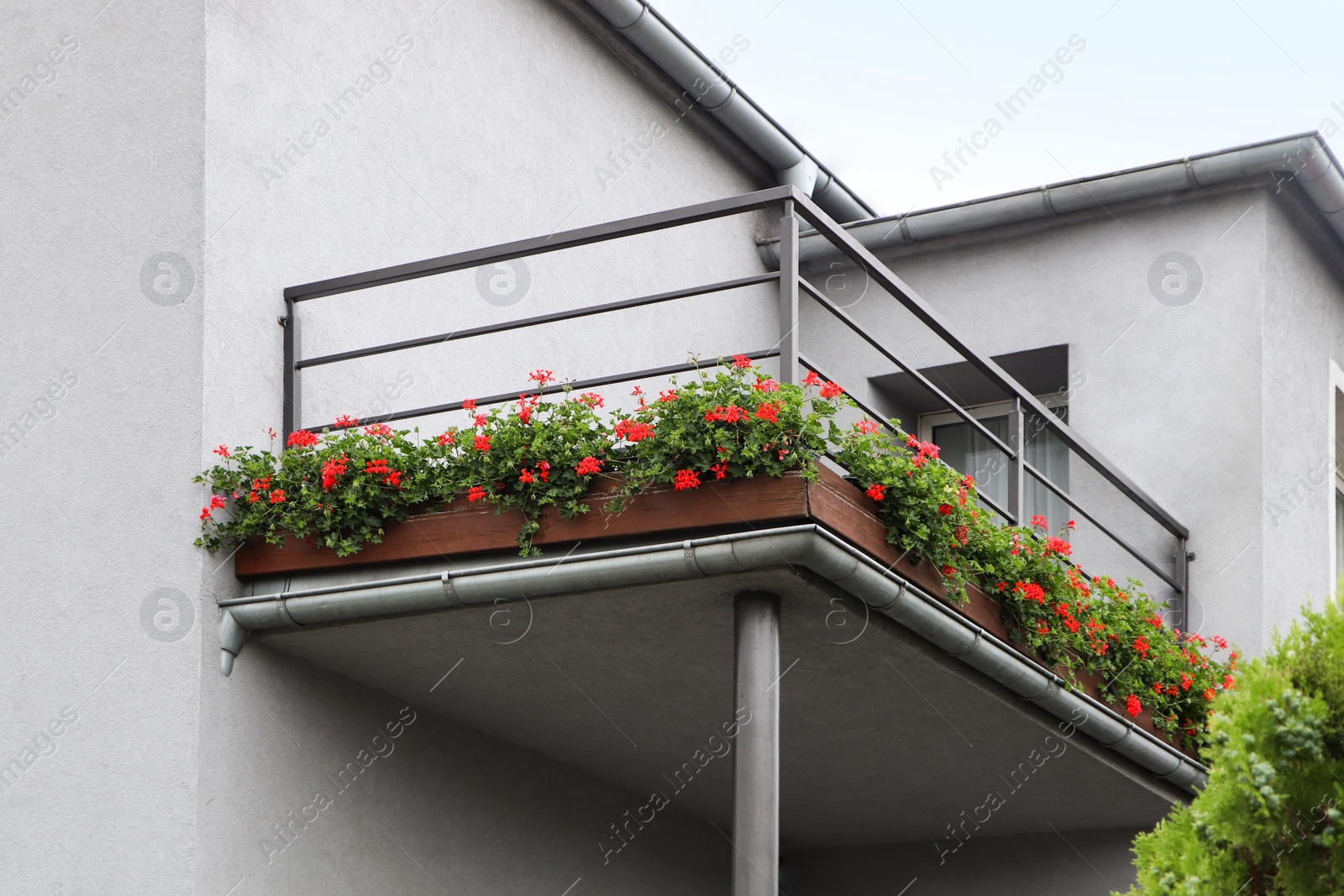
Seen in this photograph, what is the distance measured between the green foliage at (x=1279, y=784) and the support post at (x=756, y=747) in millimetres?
1658

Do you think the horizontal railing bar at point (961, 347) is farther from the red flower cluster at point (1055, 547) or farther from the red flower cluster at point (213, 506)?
the red flower cluster at point (213, 506)

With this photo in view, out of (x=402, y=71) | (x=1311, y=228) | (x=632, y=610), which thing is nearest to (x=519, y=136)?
(x=402, y=71)

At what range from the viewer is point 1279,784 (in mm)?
3756

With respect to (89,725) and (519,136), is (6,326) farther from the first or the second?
(519,136)

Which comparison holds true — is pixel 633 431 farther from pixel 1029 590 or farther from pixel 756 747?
pixel 1029 590

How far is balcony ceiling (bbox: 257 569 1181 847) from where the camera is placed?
602cm

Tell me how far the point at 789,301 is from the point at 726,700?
2.14m

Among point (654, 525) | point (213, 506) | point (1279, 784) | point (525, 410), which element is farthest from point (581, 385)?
point (1279, 784)

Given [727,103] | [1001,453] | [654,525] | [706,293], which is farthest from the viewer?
[727,103]

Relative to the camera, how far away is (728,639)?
20.4 feet

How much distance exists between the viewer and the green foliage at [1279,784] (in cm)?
374

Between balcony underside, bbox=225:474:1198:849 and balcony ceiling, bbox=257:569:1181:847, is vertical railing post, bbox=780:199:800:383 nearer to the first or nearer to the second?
balcony underside, bbox=225:474:1198:849

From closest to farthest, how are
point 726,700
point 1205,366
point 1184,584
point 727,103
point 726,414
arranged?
point 726,414
point 726,700
point 1184,584
point 1205,366
point 727,103

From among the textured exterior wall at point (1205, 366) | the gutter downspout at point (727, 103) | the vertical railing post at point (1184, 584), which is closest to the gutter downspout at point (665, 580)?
the vertical railing post at point (1184, 584)
